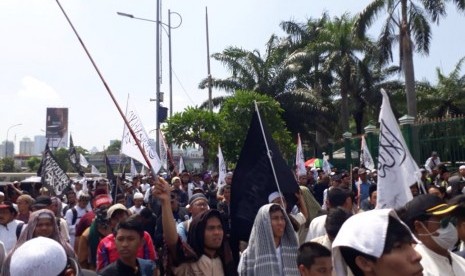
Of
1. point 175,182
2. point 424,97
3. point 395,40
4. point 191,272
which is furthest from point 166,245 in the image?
point 424,97

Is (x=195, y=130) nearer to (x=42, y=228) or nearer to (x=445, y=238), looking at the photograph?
(x=42, y=228)

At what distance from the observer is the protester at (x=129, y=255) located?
174 inches

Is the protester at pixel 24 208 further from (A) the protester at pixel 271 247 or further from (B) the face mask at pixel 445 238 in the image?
(B) the face mask at pixel 445 238

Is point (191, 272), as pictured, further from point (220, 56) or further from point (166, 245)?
point (220, 56)

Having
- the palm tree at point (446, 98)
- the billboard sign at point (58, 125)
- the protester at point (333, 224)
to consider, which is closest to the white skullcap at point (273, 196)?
the protester at point (333, 224)

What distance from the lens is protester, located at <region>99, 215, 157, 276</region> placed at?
443 cm

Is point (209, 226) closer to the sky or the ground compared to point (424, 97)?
closer to the ground

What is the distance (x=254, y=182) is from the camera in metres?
5.22

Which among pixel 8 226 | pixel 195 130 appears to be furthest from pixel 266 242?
pixel 195 130

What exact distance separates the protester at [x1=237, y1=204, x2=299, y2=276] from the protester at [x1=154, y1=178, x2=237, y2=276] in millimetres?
231

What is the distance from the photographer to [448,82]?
112ft

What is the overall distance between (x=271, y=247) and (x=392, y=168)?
1615mm

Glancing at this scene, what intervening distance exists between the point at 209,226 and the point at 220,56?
32.8 m

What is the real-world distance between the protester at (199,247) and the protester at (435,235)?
1.50 m
